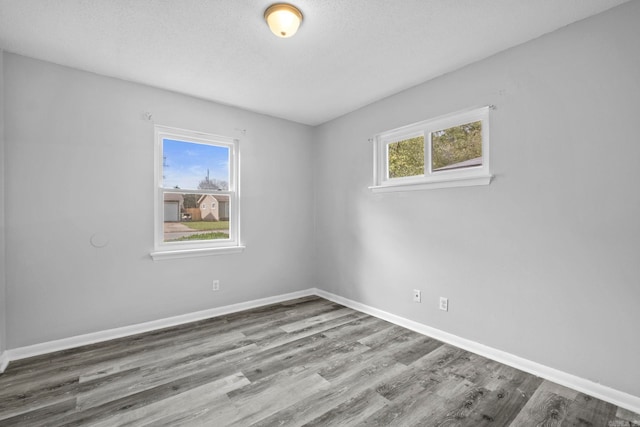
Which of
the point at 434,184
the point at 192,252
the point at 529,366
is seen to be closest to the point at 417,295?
the point at 529,366

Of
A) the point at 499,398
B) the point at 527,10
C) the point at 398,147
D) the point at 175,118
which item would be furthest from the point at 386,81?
the point at 499,398

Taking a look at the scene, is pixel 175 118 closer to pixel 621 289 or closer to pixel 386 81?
pixel 386 81

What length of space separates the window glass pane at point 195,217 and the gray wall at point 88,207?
24 centimetres

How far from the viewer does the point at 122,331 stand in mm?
2920

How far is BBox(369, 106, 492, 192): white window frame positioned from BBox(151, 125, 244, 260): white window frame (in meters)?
1.76

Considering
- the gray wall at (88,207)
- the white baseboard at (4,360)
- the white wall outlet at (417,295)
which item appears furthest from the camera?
the white wall outlet at (417,295)

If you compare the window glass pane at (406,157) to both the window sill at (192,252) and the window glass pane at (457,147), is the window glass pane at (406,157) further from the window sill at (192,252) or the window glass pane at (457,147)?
the window sill at (192,252)

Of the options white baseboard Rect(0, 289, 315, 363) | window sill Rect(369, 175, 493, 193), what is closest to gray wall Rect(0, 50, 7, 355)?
white baseboard Rect(0, 289, 315, 363)

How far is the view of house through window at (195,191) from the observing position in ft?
10.9

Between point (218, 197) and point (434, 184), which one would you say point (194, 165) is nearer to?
point (218, 197)

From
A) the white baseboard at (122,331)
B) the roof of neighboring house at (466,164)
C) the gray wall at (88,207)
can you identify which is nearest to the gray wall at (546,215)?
the roof of neighboring house at (466,164)

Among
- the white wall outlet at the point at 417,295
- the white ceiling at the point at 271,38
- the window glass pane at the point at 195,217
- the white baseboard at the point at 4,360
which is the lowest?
the white baseboard at the point at 4,360

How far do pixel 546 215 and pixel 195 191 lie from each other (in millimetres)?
3407

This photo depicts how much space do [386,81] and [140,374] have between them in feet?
11.0
